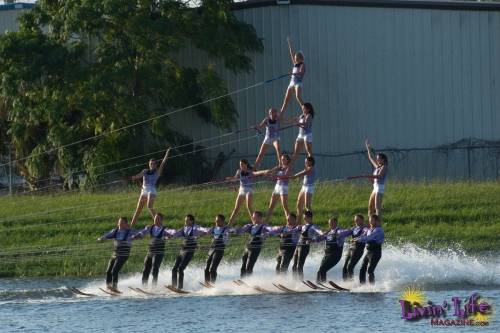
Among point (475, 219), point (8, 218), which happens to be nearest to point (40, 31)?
point (8, 218)

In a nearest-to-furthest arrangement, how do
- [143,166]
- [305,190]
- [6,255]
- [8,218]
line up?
[305,190] < [6,255] < [8,218] < [143,166]

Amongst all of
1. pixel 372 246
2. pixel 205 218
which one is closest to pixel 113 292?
pixel 372 246

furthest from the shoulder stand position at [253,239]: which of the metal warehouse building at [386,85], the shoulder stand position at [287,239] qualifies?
the metal warehouse building at [386,85]

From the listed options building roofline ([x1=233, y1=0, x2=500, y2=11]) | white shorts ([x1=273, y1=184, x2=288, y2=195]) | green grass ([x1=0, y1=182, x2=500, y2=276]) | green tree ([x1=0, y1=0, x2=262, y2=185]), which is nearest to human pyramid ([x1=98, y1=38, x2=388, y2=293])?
white shorts ([x1=273, y1=184, x2=288, y2=195])

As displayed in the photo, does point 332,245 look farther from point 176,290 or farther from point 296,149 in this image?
point 176,290

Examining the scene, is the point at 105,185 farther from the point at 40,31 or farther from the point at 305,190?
the point at 305,190

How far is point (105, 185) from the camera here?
1665 inches

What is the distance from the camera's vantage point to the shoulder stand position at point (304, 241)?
29312 mm

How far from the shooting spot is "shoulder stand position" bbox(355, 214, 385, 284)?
28.8 m

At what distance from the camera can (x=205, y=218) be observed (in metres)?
37.1

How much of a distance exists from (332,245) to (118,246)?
4554mm

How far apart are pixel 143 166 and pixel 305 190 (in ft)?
39.3

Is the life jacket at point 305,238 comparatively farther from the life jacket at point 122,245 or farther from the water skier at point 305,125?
the life jacket at point 122,245

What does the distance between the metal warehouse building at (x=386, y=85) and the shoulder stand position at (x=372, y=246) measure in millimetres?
13216
